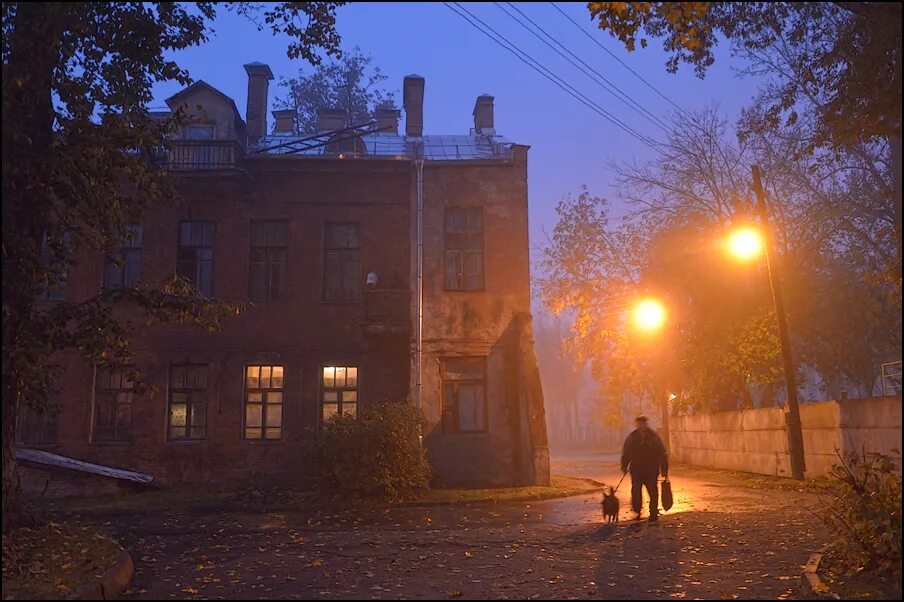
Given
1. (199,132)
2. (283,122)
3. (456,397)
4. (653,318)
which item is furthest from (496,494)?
(283,122)

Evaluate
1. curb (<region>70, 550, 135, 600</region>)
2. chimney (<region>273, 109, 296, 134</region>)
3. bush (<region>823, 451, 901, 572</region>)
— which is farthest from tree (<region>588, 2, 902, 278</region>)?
chimney (<region>273, 109, 296, 134</region>)

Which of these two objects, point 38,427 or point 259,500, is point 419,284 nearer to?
point 259,500

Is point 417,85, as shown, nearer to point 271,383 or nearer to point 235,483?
point 271,383

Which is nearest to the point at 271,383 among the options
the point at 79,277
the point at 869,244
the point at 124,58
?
the point at 79,277

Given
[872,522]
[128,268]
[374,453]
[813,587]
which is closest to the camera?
[813,587]

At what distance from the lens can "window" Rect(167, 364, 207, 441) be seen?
21.2 metres

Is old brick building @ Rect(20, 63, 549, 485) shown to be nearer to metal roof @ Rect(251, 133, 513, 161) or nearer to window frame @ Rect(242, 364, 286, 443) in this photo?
window frame @ Rect(242, 364, 286, 443)

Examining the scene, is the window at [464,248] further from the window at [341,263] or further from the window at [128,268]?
the window at [128,268]

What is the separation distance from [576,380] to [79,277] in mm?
64186

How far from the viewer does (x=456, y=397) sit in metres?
21.6

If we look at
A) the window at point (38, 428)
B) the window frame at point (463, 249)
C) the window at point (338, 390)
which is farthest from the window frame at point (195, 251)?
the window frame at point (463, 249)

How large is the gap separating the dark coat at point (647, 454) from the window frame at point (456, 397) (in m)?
8.35

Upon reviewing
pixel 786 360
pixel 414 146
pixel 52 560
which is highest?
pixel 414 146

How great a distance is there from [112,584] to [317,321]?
13954 millimetres
